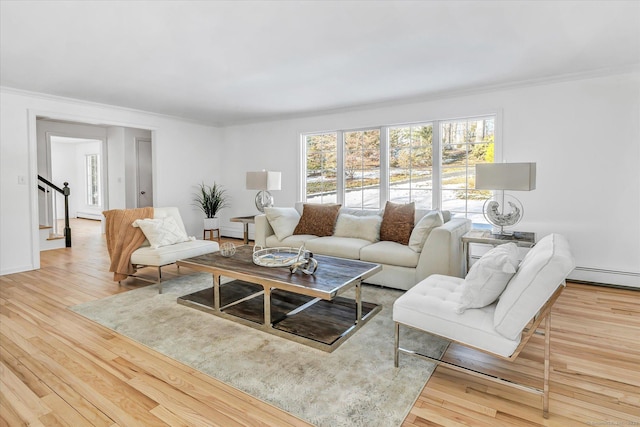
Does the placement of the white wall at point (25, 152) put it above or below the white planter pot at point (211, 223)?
above

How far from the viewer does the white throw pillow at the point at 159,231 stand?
160 inches

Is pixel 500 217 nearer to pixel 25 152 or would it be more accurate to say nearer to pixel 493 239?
pixel 493 239

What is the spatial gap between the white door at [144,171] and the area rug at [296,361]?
5.55 meters

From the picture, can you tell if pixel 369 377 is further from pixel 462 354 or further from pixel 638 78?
pixel 638 78

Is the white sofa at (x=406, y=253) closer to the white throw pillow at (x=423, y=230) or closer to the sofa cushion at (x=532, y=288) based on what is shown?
the white throw pillow at (x=423, y=230)

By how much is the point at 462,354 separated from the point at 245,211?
5.39 m

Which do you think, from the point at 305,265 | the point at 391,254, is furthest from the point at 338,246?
the point at 305,265

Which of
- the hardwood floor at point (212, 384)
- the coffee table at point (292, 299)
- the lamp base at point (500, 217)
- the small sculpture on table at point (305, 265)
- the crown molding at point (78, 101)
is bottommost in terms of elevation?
the hardwood floor at point (212, 384)

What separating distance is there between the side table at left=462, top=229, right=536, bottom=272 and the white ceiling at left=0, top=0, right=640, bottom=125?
1.74 m

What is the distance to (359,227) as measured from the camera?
4.40 meters

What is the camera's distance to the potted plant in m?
6.86

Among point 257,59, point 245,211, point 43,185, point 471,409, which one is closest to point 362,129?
point 257,59

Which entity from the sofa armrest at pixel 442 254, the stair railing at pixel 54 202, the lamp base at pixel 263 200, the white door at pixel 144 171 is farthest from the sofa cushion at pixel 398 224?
the white door at pixel 144 171

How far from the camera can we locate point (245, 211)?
7086 mm
